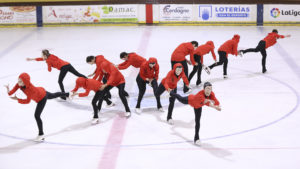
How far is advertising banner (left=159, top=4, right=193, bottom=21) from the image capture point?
20094 mm

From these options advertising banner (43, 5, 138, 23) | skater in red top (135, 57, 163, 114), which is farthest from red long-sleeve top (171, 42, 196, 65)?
advertising banner (43, 5, 138, 23)

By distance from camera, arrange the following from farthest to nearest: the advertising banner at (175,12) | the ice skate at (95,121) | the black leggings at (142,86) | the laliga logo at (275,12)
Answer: the advertising banner at (175,12), the laliga logo at (275,12), the black leggings at (142,86), the ice skate at (95,121)

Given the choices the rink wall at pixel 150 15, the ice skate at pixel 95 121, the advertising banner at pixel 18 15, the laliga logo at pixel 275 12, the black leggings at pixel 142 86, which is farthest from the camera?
the advertising banner at pixel 18 15

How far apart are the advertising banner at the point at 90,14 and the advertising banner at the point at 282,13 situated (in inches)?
240

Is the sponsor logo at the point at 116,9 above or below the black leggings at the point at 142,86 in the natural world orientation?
above

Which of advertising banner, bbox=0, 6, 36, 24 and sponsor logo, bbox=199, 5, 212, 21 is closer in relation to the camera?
sponsor logo, bbox=199, 5, 212, 21

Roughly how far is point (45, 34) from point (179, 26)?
611 cm

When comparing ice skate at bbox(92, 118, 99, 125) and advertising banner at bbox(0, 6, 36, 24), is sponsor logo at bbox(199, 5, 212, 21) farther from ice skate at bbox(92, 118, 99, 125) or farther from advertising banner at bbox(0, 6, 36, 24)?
ice skate at bbox(92, 118, 99, 125)

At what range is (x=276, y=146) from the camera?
7910 millimetres

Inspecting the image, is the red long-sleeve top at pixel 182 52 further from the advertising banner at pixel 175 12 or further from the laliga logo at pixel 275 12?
the laliga logo at pixel 275 12

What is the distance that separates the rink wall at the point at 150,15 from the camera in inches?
775

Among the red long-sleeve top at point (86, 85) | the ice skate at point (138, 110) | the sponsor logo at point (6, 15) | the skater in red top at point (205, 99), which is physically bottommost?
the ice skate at point (138, 110)

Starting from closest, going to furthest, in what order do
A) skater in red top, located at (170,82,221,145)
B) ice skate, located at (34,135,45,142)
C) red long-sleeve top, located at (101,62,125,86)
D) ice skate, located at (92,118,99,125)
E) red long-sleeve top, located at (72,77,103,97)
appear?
1. skater in red top, located at (170,82,221,145)
2. ice skate, located at (34,135,45,142)
3. red long-sleeve top, located at (72,77,103,97)
4. red long-sleeve top, located at (101,62,125,86)
5. ice skate, located at (92,118,99,125)

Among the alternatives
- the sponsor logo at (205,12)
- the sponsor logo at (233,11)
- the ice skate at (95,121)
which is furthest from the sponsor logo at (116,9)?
the ice skate at (95,121)
